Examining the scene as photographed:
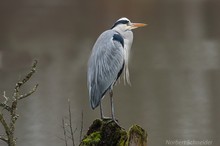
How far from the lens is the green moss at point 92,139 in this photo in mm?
2992

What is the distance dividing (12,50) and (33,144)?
801 cm

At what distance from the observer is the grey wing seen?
151 inches

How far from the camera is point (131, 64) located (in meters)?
12.3

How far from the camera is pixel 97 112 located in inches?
320

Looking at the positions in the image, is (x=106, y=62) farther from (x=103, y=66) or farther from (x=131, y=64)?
(x=131, y=64)

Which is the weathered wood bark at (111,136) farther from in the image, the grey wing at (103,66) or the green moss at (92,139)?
the grey wing at (103,66)

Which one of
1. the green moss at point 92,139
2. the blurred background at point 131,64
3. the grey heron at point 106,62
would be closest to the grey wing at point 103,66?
the grey heron at point 106,62

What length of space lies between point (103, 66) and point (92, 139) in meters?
0.97

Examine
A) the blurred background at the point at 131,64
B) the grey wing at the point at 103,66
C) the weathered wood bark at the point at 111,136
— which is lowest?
the weathered wood bark at the point at 111,136

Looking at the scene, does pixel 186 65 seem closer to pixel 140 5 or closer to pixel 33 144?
pixel 33 144

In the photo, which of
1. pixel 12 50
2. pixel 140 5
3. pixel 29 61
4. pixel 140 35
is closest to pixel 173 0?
pixel 140 5

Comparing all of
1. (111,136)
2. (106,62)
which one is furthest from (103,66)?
(111,136)

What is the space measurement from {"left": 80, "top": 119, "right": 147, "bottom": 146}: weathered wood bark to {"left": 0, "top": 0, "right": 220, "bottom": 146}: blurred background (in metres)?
1.08

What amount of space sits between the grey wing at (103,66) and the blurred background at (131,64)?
531 mm
